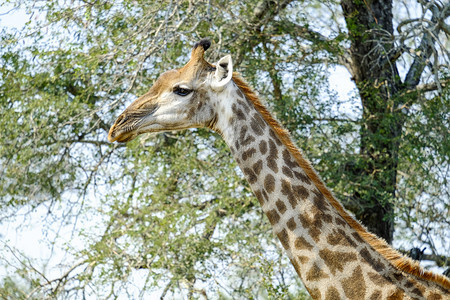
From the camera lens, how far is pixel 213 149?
34.9 feet

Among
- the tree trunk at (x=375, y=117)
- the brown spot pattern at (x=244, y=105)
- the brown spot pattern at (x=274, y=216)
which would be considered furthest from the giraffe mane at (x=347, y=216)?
the tree trunk at (x=375, y=117)

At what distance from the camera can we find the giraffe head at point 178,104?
5.13 m

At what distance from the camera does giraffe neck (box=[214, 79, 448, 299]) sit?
4.36m

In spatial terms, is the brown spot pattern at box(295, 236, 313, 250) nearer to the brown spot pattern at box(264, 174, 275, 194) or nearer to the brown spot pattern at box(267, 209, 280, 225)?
the brown spot pattern at box(267, 209, 280, 225)

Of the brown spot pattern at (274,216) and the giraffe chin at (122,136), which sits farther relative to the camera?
the giraffe chin at (122,136)

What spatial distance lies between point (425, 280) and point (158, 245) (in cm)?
549

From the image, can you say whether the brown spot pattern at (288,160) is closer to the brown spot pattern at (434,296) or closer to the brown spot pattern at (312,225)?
the brown spot pattern at (312,225)

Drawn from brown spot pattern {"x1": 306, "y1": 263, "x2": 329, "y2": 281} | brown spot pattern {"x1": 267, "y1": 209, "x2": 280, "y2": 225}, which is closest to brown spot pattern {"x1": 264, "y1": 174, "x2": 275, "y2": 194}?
brown spot pattern {"x1": 267, "y1": 209, "x2": 280, "y2": 225}

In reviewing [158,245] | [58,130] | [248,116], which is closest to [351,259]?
[248,116]

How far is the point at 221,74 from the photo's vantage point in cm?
507

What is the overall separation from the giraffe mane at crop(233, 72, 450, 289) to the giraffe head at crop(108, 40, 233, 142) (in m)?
0.22

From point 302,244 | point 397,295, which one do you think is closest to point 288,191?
point 302,244

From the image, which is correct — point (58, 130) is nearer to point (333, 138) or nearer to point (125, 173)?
point (125, 173)

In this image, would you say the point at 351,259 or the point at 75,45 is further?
the point at 75,45
